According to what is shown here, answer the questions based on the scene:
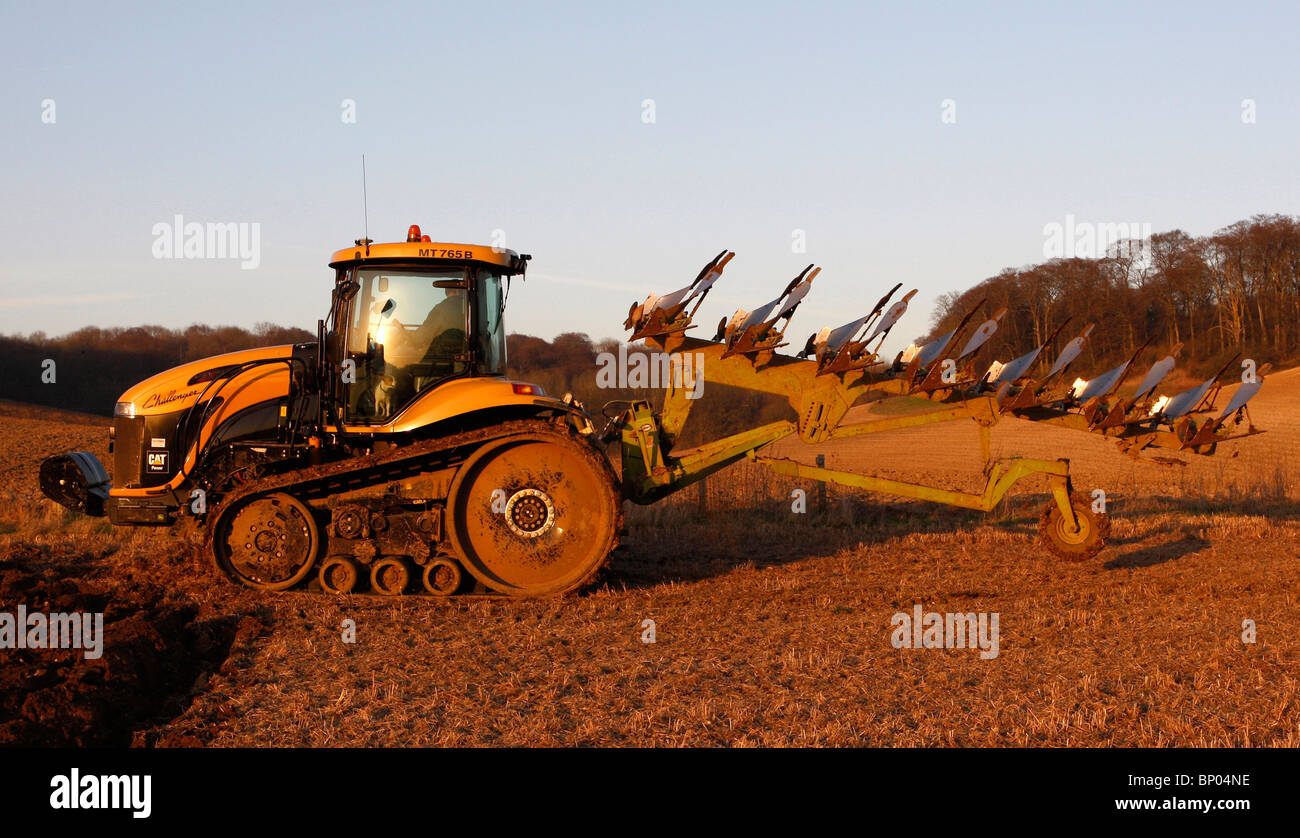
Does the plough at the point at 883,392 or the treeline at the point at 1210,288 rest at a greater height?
the treeline at the point at 1210,288

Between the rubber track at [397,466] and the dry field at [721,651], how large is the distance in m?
0.78

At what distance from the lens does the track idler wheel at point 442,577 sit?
30.5ft

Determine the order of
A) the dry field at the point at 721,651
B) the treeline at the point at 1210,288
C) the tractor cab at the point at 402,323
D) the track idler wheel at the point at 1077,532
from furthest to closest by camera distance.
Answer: the treeline at the point at 1210,288, the track idler wheel at the point at 1077,532, the tractor cab at the point at 402,323, the dry field at the point at 721,651

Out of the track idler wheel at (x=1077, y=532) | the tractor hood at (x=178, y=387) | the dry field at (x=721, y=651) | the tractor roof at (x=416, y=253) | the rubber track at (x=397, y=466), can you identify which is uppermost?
the tractor roof at (x=416, y=253)

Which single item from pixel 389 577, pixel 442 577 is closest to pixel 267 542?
A: pixel 389 577

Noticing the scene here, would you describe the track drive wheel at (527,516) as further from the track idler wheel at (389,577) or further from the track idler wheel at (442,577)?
the track idler wheel at (389,577)

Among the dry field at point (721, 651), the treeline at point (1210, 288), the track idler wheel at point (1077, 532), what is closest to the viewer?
the dry field at point (721, 651)

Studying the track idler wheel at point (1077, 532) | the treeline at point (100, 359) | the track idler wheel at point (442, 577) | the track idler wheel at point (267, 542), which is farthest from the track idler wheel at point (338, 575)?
the treeline at point (100, 359)

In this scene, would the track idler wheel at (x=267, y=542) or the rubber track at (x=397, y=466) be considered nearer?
the rubber track at (x=397, y=466)

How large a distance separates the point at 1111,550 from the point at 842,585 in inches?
141

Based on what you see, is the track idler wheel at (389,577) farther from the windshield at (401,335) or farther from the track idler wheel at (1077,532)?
the track idler wheel at (1077,532)

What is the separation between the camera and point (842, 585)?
10.1m

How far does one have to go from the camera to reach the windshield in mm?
9250
